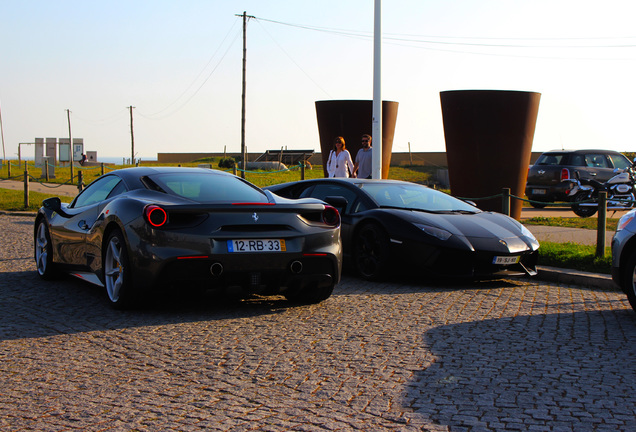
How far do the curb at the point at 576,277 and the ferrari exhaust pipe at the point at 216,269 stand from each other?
4.70 metres

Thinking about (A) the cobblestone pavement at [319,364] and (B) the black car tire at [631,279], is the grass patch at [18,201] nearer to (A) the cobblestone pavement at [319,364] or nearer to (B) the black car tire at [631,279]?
(A) the cobblestone pavement at [319,364]

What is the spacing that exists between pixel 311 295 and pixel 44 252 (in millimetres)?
3297

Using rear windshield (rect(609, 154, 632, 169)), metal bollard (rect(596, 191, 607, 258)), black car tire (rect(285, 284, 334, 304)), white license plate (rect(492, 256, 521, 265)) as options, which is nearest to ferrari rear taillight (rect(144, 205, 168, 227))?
black car tire (rect(285, 284, 334, 304))

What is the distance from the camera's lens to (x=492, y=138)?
15000 millimetres

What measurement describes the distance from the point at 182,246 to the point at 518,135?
1034 cm

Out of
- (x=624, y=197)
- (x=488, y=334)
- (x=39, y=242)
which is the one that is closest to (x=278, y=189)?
(x=39, y=242)

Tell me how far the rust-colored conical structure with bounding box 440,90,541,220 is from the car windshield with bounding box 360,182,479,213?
5.40 metres

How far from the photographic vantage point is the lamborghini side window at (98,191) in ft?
25.0

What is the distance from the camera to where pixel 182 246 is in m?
6.23

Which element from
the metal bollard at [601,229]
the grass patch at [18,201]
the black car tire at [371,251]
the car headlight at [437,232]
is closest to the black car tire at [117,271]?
the black car tire at [371,251]

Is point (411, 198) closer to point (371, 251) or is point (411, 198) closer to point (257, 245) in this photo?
point (371, 251)

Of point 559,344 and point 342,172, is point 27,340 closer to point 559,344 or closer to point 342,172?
point 559,344

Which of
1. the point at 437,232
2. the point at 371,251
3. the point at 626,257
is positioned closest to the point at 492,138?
the point at 371,251

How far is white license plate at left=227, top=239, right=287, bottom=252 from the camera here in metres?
6.37
